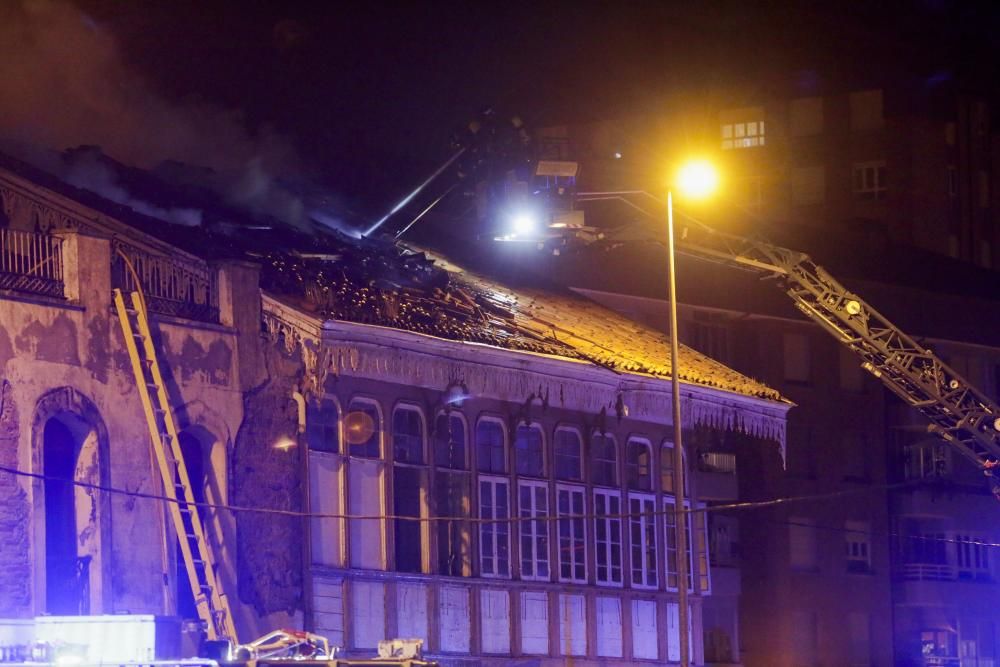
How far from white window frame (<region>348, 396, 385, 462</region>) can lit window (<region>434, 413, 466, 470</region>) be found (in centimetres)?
139

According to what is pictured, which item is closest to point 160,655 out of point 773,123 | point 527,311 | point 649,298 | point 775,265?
point 527,311

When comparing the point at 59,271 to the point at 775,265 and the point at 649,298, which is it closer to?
the point at 775,265

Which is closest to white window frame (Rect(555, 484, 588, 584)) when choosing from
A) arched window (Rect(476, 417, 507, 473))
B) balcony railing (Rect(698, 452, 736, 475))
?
arched window (Rect(476, 417, 507, 473))

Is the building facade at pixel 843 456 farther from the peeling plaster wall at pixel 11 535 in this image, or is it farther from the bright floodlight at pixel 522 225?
the peeling plaster wall at pixel 11 535

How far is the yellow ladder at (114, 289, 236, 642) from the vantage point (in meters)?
25.9

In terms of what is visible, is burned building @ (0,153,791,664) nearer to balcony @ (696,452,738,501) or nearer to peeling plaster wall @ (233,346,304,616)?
peeling plaster wall @ (233,346,304,616)

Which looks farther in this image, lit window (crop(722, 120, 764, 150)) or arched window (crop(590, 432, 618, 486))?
lit window (crop(722, 120, 764, 150))

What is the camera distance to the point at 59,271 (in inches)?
1009

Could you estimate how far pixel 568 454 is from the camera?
34906 mm

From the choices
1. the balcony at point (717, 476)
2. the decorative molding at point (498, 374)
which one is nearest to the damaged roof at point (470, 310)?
the decorative molding at point (498, 374)

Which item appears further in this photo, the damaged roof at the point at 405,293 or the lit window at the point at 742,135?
the lit window at the point at 742,135

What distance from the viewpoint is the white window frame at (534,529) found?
3359 cm

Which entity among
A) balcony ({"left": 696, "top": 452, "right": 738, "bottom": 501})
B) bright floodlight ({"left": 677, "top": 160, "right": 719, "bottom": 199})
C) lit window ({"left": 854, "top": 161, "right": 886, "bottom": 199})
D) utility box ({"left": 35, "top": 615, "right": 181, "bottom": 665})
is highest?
lit window ({"left": 854, "top": 161, "right": 886, "bottom": 199})

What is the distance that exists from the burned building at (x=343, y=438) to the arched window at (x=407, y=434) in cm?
4
